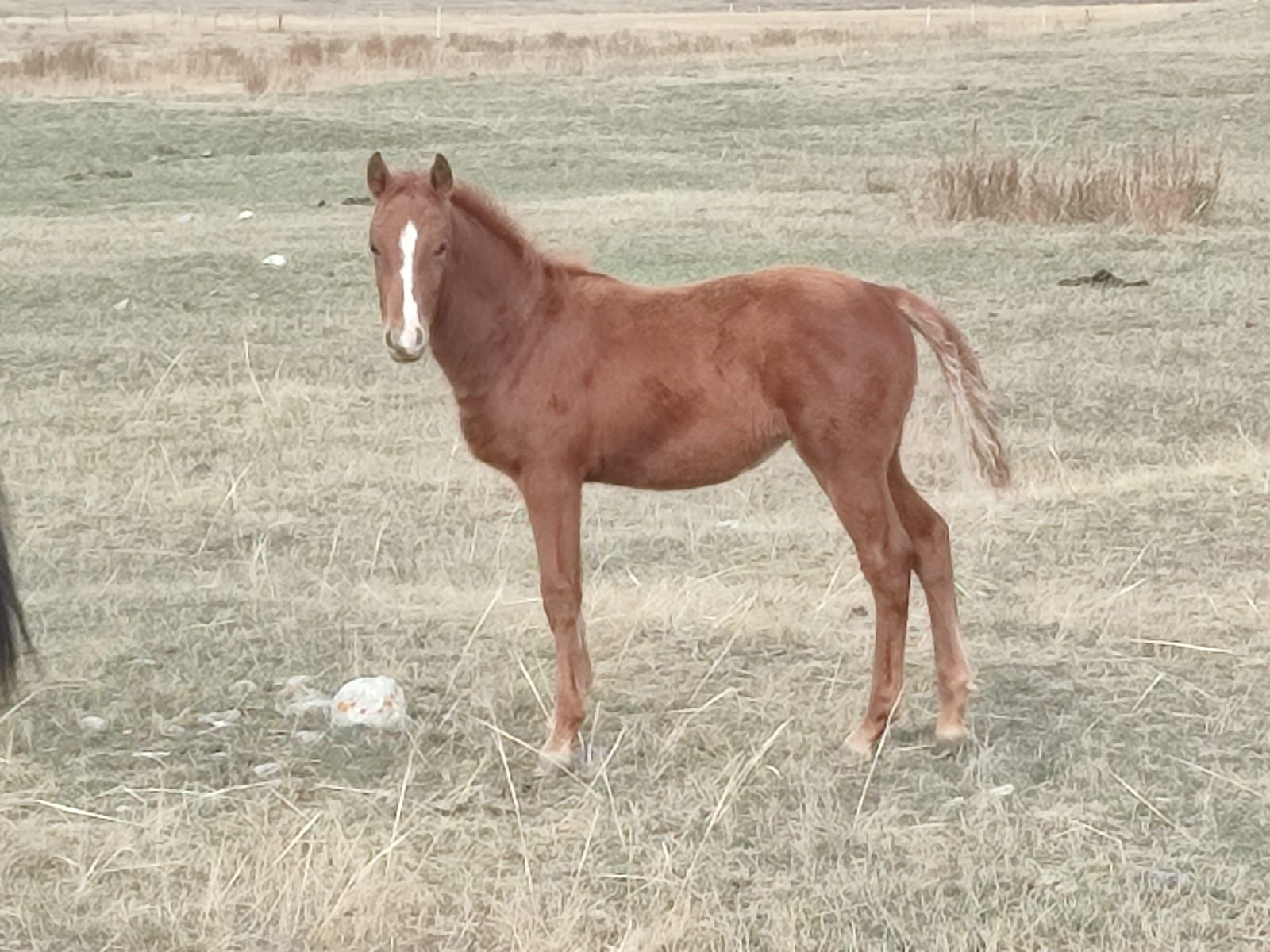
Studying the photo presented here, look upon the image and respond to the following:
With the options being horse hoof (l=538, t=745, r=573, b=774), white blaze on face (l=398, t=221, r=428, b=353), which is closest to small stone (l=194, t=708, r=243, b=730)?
horse hoof (l=538, t=745, r=573, b=774)

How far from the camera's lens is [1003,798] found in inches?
183

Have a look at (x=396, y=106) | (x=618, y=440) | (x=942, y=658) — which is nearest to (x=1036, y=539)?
(x=942, y=658)

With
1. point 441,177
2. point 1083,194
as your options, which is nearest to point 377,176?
point 441,177

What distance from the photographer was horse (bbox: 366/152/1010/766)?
4816mm

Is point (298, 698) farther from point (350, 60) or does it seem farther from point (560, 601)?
point (350, 60)

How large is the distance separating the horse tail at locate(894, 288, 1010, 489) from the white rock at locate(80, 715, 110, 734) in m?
2.53

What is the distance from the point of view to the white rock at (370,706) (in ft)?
17.0

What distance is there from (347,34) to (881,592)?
51.6 metres

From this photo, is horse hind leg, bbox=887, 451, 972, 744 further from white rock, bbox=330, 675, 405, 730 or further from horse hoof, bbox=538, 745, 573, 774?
white rock, bbox=330, 675, 405, 730

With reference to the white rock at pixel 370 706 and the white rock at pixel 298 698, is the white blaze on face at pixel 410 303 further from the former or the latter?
the white rock at pixel 298 698

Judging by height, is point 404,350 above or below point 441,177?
below

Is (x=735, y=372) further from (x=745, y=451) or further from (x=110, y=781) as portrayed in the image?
(x=110, y=781)

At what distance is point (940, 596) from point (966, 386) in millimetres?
578

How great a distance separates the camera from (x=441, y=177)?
187 inches
